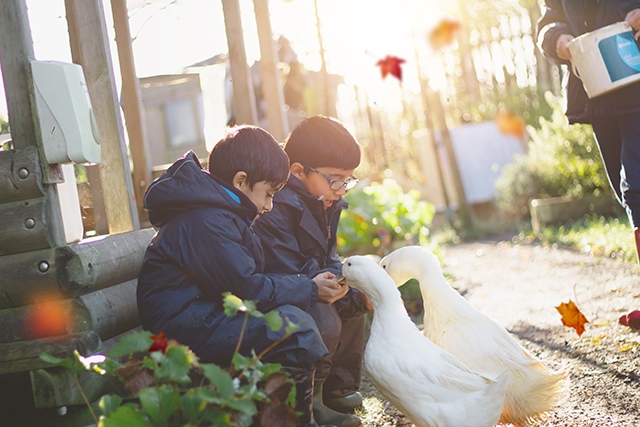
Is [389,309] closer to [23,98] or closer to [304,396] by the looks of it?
[304,396]

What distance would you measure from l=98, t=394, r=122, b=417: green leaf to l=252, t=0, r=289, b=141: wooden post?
3.50 metres

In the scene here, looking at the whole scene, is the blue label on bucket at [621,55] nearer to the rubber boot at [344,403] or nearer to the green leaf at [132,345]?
the rubber boot at [344,403]

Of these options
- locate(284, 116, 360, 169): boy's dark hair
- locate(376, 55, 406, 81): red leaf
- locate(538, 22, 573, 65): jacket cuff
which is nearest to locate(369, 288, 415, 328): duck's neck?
locate(284, 116, 360, 169): boy's dark hair

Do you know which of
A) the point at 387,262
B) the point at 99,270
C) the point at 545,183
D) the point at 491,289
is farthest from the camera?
the point at 545,183

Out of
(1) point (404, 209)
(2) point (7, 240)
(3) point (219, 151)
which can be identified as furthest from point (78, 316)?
(1) point (404, 209)

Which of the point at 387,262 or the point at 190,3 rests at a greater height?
the point at 190,3

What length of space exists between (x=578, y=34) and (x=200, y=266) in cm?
240

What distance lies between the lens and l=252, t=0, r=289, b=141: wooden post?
5203mm

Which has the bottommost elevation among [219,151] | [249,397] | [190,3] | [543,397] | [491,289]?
[491,289]

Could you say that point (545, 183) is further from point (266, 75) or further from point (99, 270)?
point (99, 270)

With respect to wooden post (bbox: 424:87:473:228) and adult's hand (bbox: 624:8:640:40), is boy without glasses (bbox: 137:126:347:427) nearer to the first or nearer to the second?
adult's hand (bbox: 624:8:640:40)

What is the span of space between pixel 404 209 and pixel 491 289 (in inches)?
59.9

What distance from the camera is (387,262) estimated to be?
3082 millimetres

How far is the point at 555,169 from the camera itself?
29.4 ft
